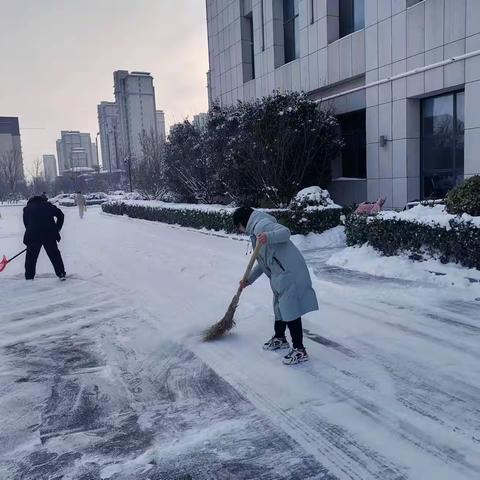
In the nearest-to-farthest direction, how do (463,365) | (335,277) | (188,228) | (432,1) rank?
(463,365), (335,277), (432,1), (188,228)

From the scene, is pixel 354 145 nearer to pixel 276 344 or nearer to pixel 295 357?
pixel 276 344

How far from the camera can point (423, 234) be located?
7.58 meters

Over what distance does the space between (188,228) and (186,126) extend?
702cm

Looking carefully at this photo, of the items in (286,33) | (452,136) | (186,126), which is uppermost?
(286,33)

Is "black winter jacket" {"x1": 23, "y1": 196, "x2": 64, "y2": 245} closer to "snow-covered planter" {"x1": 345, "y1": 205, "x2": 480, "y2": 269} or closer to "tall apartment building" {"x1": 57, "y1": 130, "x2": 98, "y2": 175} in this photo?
"snow-covered planter" {"x1": 345, "y1": 205, "x2": 480, "y2": 269}

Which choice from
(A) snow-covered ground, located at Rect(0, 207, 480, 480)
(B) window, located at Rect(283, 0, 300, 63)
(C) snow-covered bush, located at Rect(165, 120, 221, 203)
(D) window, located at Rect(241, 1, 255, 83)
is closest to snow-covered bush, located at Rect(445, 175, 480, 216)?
(A) snow-covered ground, located at Rect(0, 207, 480, 480)

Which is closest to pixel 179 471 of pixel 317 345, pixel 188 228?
pixel 317 345

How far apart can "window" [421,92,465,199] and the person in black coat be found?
31.4 ft

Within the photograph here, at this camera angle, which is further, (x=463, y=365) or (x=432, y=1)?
(x=432, y=1)

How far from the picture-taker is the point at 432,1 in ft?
39.9

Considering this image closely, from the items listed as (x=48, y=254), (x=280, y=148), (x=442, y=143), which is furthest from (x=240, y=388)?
(x=442, y=143)

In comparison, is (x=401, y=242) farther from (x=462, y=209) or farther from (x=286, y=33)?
(x=286, y=33)

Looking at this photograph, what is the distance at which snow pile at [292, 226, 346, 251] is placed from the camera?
11094mm

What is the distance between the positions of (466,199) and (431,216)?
0.57 meters
